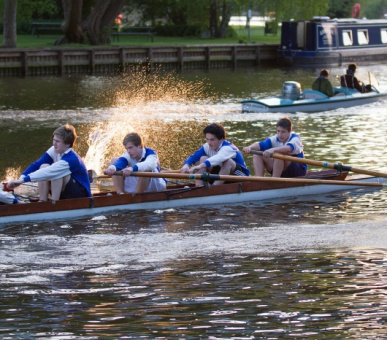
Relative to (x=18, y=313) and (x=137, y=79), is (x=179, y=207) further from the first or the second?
(x=137, y=79)

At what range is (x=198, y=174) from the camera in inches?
509

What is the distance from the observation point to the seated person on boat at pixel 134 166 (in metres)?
12.5

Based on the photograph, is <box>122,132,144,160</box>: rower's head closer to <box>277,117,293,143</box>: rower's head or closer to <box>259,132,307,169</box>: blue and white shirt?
<box>259,132,307,169</box>: blue and white shirt

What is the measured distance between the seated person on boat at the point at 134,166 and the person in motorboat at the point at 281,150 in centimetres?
167

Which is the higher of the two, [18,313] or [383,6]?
[383,6]

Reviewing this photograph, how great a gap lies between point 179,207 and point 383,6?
214 feet

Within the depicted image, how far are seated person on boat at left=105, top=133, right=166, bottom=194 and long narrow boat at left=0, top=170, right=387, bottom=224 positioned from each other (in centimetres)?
19

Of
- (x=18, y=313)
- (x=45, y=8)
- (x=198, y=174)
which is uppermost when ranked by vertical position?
(x=45, y=8)

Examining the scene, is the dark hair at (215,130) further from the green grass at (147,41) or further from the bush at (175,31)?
the bush at (175,31)

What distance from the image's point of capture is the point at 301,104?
25.0m

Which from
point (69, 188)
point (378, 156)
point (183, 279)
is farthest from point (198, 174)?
point (378, 156)

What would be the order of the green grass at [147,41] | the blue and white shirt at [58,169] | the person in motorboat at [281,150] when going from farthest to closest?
the green grass at [147,41] < the person in motorboat at [281,150] < the blue and white shirt at [58,169]

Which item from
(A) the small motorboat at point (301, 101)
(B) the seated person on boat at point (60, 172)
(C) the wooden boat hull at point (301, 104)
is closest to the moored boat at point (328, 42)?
(C) the wooden boat hull at point (301, 104)

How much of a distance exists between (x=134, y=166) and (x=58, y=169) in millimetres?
1145
